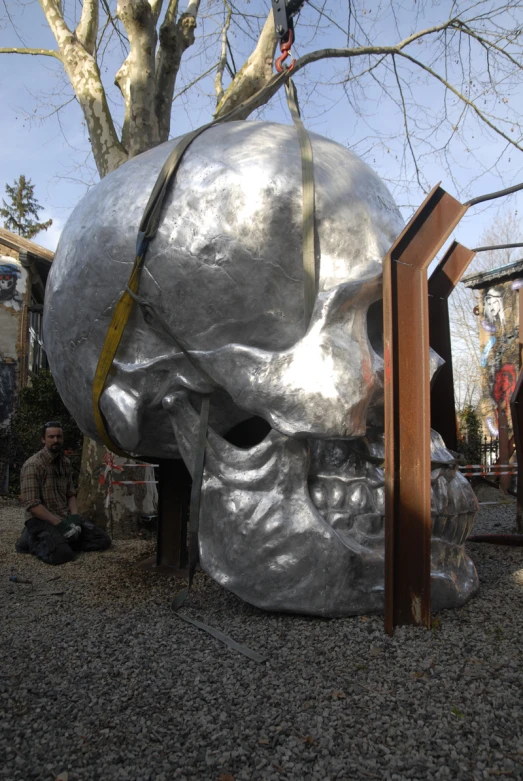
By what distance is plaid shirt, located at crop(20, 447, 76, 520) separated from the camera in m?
5.47

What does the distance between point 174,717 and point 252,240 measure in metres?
2.17

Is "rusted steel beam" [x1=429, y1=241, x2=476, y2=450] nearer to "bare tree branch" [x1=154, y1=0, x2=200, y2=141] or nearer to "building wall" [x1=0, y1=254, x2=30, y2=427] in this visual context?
"bare tree branch" [x1=154, y1=0, x2=200, y2=141]

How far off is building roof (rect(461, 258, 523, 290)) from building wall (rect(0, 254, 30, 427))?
10722 millimetres

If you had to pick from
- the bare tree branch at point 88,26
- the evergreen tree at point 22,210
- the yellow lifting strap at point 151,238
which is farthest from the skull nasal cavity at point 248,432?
the evergreen tree at point 22,210

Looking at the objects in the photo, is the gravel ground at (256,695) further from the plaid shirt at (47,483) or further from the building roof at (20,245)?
the building roof at (20,245)

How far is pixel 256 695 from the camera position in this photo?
2355 mm

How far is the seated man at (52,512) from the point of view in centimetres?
527

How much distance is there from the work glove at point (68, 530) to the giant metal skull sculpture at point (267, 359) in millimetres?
2089

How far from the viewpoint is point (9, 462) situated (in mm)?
12703

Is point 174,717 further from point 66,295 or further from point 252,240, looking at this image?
point 66,295

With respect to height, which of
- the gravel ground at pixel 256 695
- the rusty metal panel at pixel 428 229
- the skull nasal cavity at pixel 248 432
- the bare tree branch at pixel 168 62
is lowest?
the gravel ground at pixel 256 695

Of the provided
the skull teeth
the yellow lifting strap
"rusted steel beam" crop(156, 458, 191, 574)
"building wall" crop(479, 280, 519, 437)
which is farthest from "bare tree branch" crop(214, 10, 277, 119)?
"building wall" crop(479, 280, 519, 437)

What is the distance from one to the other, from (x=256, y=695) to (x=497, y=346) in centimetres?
1466

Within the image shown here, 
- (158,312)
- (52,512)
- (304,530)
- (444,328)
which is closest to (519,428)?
(444,328)
